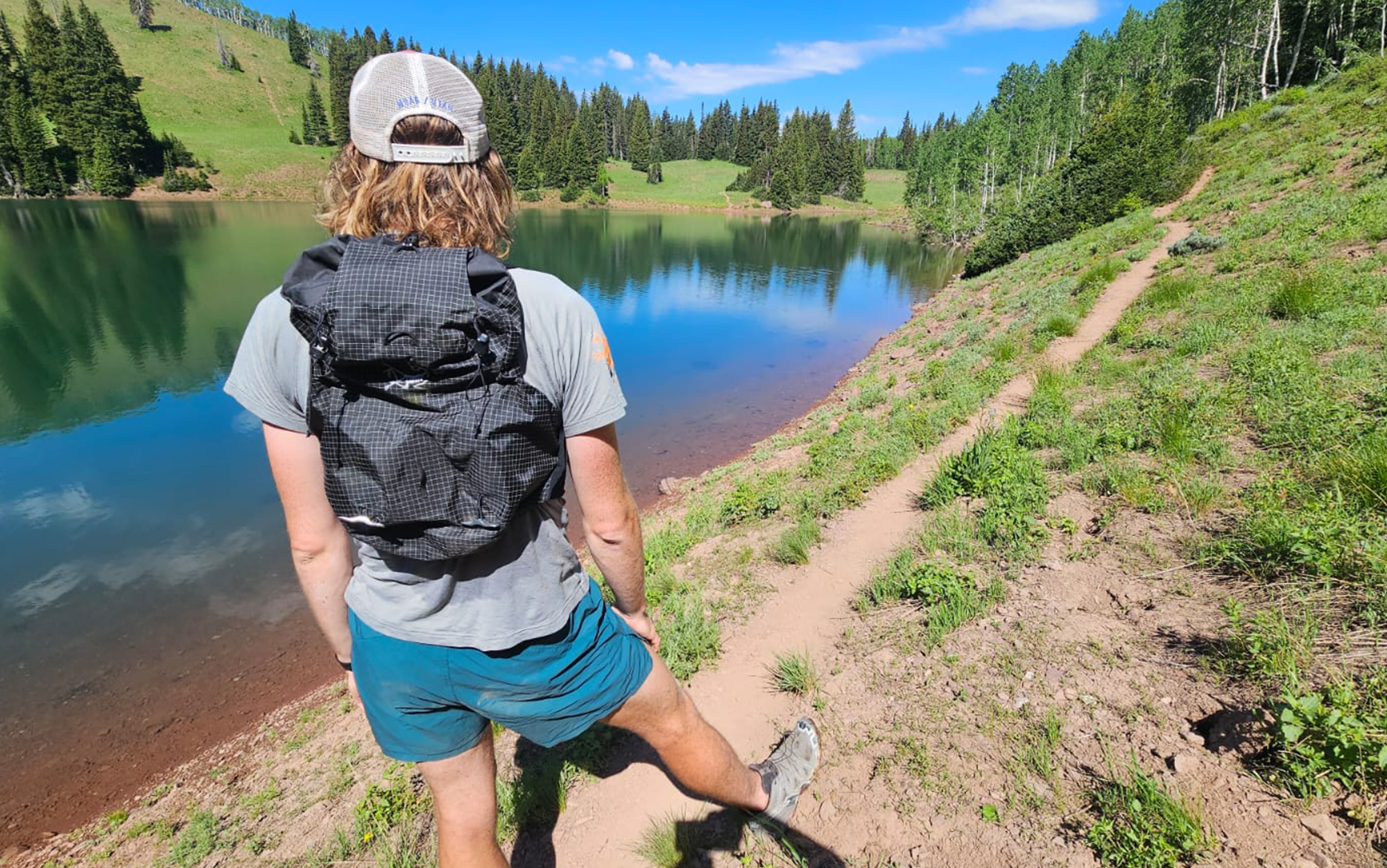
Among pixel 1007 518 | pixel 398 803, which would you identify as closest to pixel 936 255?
pixel 1007 518

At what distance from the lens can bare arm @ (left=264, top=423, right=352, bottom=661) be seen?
1545mm

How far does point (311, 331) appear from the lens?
1.32 meters

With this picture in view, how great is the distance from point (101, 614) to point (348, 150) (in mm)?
8842

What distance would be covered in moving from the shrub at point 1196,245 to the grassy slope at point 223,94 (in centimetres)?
7866

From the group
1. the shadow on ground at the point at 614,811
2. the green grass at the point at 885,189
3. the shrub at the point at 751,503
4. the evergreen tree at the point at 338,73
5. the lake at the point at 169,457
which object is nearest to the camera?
the shadow on ground at the point at 614,811

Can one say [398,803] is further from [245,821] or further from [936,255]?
[936,255]

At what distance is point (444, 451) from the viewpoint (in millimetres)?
1361

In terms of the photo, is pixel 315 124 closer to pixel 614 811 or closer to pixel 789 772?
pixel 614 811

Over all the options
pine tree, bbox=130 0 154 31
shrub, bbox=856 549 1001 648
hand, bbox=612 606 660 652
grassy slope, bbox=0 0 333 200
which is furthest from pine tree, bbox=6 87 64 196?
hand, bbox=612 606 660 652

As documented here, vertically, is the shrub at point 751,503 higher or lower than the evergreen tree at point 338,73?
lower

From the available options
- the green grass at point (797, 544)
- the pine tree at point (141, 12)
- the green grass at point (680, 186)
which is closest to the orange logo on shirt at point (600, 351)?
the green grass at point (797, 544)

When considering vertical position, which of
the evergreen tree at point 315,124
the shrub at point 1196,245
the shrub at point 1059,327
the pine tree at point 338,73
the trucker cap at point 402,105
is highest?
the pine tree at point 338,73

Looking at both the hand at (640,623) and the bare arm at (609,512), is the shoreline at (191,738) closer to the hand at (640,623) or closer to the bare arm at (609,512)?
the hand at (640,623)

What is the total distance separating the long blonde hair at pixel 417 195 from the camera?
146cm
